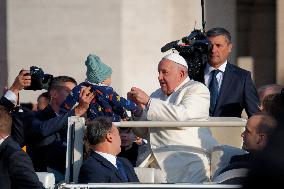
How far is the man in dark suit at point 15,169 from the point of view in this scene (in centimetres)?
496

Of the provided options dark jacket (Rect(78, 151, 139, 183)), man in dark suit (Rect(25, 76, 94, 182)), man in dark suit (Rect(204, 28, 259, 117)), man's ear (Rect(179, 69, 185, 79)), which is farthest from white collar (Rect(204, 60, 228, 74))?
dark jacket (Rect(78, 151, 139, 183))

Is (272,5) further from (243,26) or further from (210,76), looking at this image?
(210,76)

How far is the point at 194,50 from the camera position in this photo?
629 cm

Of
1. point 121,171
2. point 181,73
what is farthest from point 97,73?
point 121,171

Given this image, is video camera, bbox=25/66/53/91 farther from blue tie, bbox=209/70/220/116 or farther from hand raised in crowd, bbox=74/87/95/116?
blue tie, bbox=209/70/220/116

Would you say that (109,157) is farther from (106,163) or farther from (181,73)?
(181,73)

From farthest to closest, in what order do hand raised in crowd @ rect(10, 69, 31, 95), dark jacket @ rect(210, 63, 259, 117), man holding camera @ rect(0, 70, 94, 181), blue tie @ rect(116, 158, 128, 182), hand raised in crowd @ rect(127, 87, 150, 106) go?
dark jacket @ rect(210, 63, 259, 117), hand raised in crowd @ rect(10, 69, 31, 95), man holding camera @ rect(0, 70, 94, 181), hand raised in crowd @ rect(127, 87, 150, 106), blue tie @ rect(116, 158, 128, 182)

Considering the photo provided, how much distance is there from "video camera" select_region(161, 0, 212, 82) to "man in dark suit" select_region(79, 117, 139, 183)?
1408 millimetres

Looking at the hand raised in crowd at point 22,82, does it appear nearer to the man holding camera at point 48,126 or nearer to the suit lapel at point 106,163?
the man holding camera at point 48,126

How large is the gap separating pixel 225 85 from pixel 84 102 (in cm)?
141

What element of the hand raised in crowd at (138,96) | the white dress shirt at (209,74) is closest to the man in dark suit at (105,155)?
the hand raised in crowd at (138,96)

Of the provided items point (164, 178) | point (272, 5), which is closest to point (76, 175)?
point (164, 178)

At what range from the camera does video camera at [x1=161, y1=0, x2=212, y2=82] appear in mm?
6273

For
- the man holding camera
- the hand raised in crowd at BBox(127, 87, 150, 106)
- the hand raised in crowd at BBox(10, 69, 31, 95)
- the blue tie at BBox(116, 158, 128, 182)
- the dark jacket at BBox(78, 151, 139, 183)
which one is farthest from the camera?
the hand raised in crowd at BBox(10, 69, 31, 95)
